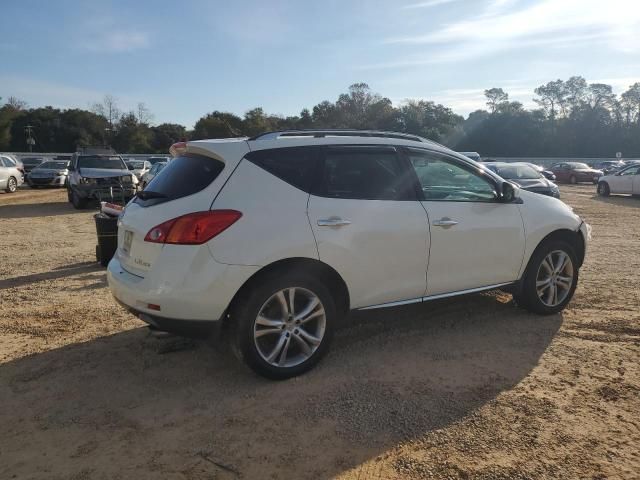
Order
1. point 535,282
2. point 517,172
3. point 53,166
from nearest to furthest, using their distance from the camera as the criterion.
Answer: point 535,282 → point 517,172 → point 53,166

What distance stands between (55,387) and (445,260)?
3228 mm

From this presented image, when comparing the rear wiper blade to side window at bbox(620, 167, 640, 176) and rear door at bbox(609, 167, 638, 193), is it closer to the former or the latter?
rear door at bbox(609, 167, 638, 193)

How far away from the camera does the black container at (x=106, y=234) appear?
711 cm

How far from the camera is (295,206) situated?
388cm

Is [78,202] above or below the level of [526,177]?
below

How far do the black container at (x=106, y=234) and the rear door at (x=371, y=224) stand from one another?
4088mm

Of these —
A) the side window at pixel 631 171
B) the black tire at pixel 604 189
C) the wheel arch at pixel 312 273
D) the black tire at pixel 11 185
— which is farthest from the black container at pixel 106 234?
the black tire at pixel 604 189

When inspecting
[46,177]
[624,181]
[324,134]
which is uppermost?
[324,134]

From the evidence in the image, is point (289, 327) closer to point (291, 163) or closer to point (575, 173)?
point (291, 163)

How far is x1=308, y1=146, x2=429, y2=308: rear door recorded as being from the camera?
4.00 m

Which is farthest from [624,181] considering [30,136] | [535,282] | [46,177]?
[30,136]

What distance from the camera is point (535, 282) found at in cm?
519

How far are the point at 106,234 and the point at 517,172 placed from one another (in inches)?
562

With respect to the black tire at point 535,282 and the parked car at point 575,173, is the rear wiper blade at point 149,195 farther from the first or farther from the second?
the parked car at point 575,173
